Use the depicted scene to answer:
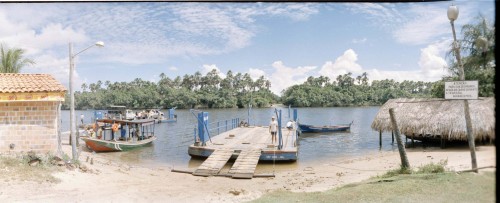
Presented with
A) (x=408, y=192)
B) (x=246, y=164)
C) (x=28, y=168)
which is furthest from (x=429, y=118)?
(x=28, y=168)

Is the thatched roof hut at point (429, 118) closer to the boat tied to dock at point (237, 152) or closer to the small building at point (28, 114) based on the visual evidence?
the boat tied to dock at point (237, 152)

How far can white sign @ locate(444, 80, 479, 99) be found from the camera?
2.75 m

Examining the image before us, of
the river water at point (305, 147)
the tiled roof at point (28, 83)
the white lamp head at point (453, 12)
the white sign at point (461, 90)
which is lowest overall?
the river water at point (305, 147)

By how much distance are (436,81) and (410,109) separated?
2968mm

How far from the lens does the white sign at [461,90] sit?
275 cm

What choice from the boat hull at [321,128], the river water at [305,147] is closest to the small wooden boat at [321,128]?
the boat hull at [321,128]

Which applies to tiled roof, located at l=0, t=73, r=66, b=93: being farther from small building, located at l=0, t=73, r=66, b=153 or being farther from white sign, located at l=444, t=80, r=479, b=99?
white sign, located at l=444, t=80, r=479, b=99

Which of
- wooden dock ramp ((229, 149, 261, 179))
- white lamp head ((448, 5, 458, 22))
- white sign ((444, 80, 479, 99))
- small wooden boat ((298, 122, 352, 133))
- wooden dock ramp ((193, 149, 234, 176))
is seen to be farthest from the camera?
small wooden boat ((298, 122, 352, 133))

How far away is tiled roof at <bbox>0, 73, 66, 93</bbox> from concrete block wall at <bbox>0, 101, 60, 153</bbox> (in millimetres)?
231

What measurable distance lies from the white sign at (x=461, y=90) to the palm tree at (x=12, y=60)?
5.85m

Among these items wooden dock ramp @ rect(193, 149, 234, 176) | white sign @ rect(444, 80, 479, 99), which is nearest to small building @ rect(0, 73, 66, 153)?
wooden dock ramp @ rect(193, 149, 234, 176)

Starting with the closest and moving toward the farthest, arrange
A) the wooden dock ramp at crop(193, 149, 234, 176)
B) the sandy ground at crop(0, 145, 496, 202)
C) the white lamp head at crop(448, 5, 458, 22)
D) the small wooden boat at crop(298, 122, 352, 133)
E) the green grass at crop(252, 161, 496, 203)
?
the white lamp head at crop(448, 5, 458, 22) → the green grass at crop(252, 161, 496, 203) → the sandy ground at crop(0, 145, 496, 202) → the wooden dock ramp at crop(193, 149, 234, 176) → the small wooden boat at crop(298, 122, 352, 133)

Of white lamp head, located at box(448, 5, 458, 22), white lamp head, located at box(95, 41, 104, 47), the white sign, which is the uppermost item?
white lamp head, located at box(95, 41, 104, 47)

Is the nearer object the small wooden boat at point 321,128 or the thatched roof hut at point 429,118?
the thatched roof hut at point 429,118
